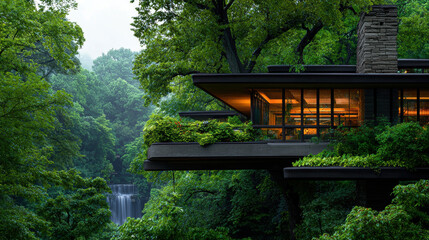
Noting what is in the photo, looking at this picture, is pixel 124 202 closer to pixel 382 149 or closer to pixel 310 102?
pixel 310 102

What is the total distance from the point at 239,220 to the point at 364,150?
1065 centimetres

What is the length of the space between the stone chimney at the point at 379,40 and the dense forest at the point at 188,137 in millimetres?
1729

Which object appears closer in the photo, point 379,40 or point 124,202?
point 379,40

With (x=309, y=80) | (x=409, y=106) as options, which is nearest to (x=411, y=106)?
(x=409, y=106)

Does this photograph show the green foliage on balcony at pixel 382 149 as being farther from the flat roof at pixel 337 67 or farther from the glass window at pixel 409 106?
the flat roof at pixel 337 67

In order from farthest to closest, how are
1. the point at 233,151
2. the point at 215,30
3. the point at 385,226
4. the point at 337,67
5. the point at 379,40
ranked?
the point at 215,30
the point at 337,67
the point at 379,40
the point at 233,151
the point at 385,226

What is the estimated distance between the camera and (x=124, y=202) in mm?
64938

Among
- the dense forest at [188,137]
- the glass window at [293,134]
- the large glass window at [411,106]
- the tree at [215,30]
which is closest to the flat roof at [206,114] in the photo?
the dense forest at [188,137]

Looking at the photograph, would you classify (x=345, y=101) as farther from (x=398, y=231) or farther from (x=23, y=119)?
(x=23, y=119)

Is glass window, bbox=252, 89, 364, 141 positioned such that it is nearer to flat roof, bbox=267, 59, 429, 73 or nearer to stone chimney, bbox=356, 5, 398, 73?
stone chimney, bbox=356, 5, 398, 73

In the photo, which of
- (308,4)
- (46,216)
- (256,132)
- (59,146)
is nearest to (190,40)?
(308,4)

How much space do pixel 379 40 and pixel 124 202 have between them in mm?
55239

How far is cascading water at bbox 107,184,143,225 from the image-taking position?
6184 cm

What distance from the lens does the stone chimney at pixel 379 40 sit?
655 inches
